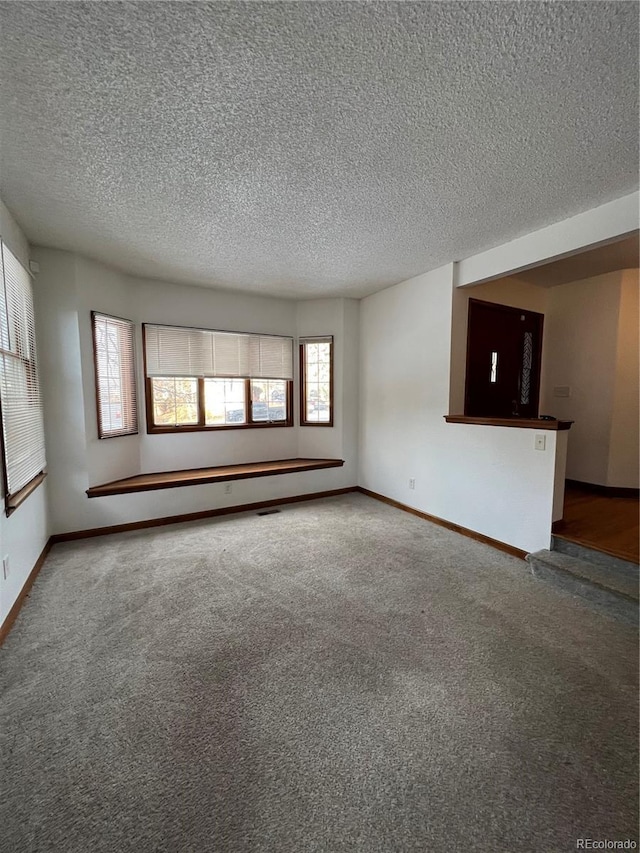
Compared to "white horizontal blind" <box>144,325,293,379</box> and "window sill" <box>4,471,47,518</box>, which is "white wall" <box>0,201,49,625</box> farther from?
"white horizontal blind" <box>144,325,293,379</box>

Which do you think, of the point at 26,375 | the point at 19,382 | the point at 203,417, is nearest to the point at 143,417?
the point at 203,417

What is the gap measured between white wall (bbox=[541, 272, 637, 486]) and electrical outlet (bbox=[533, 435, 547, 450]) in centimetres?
186

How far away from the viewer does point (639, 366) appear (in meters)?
3.65

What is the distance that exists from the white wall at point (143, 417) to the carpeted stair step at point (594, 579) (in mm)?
2585

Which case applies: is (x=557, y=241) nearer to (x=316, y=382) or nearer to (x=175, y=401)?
A: (x=316, y=382)

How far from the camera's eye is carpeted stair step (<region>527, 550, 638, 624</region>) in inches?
81.6

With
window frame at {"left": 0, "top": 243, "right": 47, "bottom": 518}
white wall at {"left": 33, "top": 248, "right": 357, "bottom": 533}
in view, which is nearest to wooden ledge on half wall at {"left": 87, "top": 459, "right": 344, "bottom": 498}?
white wall at {"left": 33, "top": 248, "right": 357, "bottom": 533}

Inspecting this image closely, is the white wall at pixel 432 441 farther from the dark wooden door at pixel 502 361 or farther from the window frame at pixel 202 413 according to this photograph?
the window frame at pixel 202 413

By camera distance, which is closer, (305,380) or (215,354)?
(215,354)

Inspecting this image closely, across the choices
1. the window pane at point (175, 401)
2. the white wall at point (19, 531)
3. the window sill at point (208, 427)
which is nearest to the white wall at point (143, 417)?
the window sill at point (208, 427)

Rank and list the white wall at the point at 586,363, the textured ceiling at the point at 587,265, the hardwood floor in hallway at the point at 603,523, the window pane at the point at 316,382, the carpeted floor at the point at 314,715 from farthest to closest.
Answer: the window pane at the point at 316,382
the white wall at the point at 586,363
the textured ceiling at the point at 587,265
the hardwood floor in hallway at the point at 603,523
the carpeted floor at the point at 314,715

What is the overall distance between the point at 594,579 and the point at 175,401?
4.24 metres

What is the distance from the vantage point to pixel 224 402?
432cm

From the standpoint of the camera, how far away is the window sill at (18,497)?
203cm
